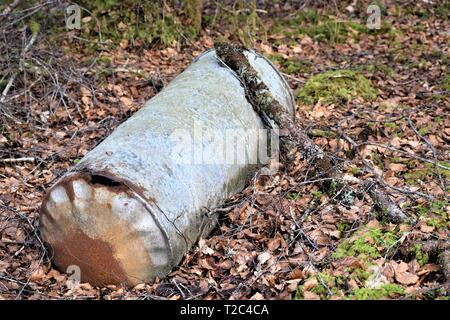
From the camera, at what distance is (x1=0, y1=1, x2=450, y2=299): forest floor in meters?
3.86

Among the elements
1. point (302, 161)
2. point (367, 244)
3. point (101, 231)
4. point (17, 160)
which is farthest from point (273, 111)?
point (17, 160)

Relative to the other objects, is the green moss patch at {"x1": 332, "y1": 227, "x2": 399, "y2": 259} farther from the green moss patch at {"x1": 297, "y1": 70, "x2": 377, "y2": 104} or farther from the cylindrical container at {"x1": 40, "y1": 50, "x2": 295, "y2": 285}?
the green moss patch at {"x1": 297, "y1": 70, "x2": 377, "y2": 104}

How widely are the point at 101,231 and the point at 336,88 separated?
4.08m

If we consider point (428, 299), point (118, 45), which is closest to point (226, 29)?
point (118, 45)

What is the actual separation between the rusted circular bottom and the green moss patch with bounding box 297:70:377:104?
3585 millimetres

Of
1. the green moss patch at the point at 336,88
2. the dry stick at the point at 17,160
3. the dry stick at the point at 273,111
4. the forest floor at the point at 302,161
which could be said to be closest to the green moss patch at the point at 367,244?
the forest floor at the point at 302,161

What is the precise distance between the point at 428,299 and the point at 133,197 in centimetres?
199

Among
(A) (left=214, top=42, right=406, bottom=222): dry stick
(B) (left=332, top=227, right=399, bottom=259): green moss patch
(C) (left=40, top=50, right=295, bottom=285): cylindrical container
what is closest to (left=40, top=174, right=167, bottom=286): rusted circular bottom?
(C) (left=40, top=50, right=295, bottom=285): cylindrical container

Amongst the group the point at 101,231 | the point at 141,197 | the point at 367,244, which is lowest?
the point at 367,244

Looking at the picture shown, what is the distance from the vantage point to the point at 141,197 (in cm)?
363

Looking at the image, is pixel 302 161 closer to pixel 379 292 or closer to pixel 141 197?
pixel 379 292

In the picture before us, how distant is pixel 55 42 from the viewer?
300 inches

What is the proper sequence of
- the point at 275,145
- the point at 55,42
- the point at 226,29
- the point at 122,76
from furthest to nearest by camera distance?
the point at 226,29 < the point at 55,42 < the point at 122,76 < the point at 275,145

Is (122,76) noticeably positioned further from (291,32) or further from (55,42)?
(291,32)
